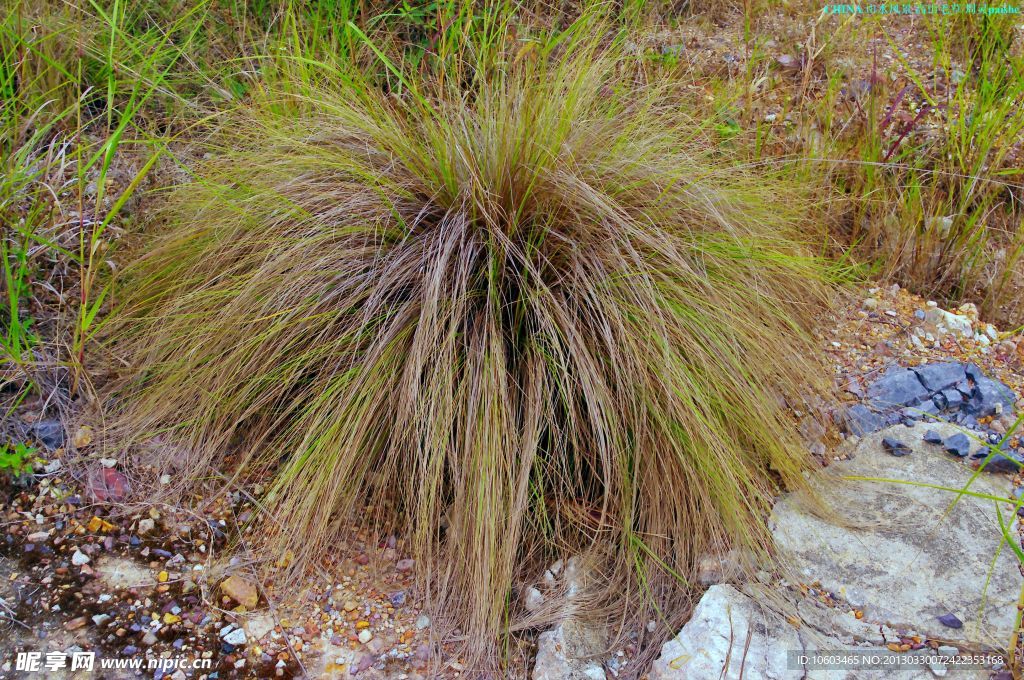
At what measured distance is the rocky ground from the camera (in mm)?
1892

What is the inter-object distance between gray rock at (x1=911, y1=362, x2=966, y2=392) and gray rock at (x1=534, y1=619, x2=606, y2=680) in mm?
1332

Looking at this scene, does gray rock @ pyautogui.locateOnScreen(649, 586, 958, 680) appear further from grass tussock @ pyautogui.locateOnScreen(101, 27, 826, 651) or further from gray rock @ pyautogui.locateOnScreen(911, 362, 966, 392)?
gray rock @ pyautogui.locateOnScreen(911, 362, 966, 392)

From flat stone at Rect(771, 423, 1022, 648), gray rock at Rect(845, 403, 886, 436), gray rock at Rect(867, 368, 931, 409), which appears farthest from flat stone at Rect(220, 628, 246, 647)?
gray rock at Rect(867, 368, 931, 409)

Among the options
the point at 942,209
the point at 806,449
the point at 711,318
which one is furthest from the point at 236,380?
the point at 942,209

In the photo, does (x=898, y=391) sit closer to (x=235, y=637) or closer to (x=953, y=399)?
(x=953, y=399)

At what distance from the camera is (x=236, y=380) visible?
2.33 metres

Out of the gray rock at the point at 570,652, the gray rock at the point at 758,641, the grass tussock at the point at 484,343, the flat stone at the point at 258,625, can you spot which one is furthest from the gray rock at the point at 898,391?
the flat stone at the point at 258,625

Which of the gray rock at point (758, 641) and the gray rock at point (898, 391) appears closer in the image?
the gray rock at point (758, 641)

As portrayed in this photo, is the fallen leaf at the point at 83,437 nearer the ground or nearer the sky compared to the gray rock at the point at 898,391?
nearer the ground

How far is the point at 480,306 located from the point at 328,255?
45 centimetres

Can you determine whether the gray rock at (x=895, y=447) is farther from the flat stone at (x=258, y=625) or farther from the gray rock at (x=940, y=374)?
the flat stone at (x=258, y=625)

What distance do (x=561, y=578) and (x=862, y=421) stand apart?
107 centimetres

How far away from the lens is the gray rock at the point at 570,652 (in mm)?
1946

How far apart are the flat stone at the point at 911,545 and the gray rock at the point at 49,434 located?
2.04 m
